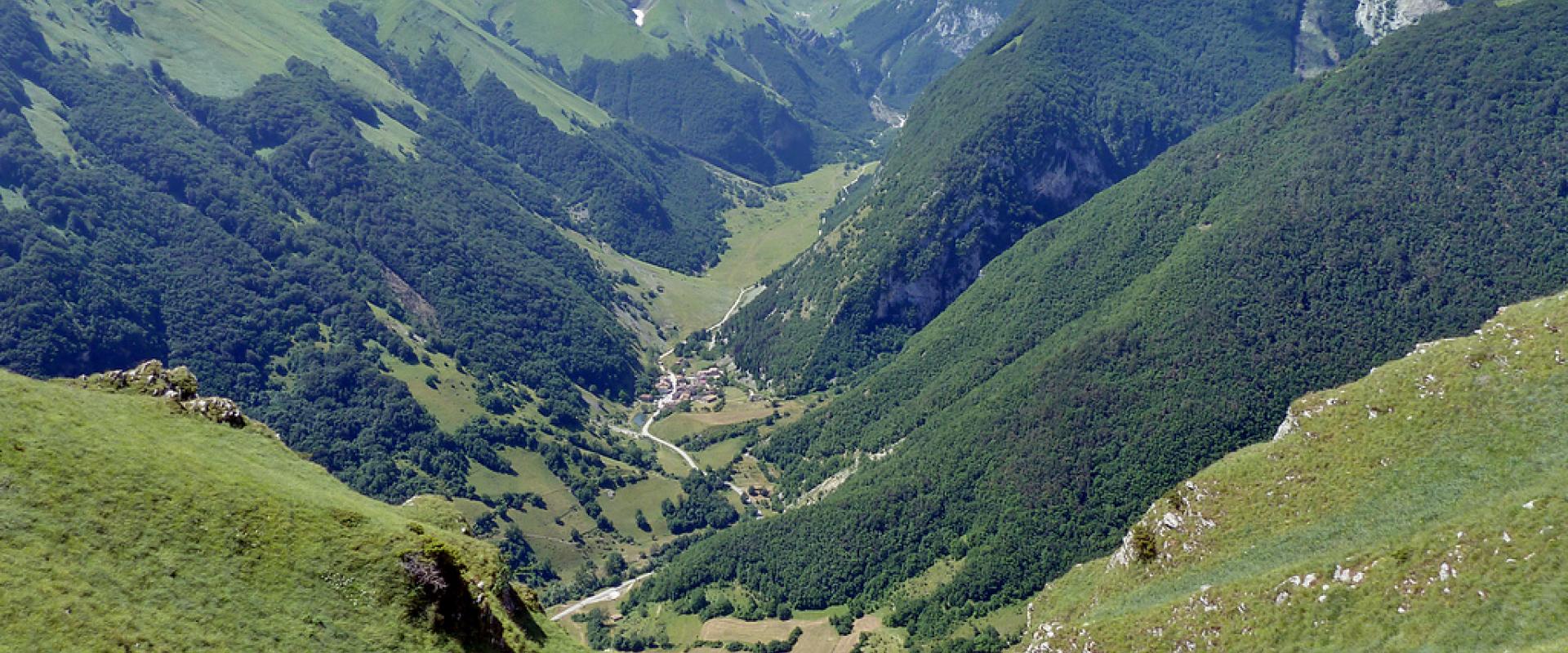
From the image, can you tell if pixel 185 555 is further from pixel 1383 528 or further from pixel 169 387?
pixel 1383 528

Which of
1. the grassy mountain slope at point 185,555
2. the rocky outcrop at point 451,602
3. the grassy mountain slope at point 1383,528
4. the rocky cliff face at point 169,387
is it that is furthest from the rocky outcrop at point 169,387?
the grassy mountain slope at point 1383,528

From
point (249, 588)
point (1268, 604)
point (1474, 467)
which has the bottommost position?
point (249, 588)

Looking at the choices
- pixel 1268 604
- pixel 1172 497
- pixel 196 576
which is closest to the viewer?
pixel 196 576

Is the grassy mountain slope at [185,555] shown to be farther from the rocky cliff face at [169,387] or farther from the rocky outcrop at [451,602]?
the rocky cliff face at [169,387]

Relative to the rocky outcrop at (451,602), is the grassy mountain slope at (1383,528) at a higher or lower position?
higher

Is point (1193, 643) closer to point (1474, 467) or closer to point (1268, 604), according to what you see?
point (1268, 604)

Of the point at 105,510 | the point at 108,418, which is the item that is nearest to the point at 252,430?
the point at 108,418
